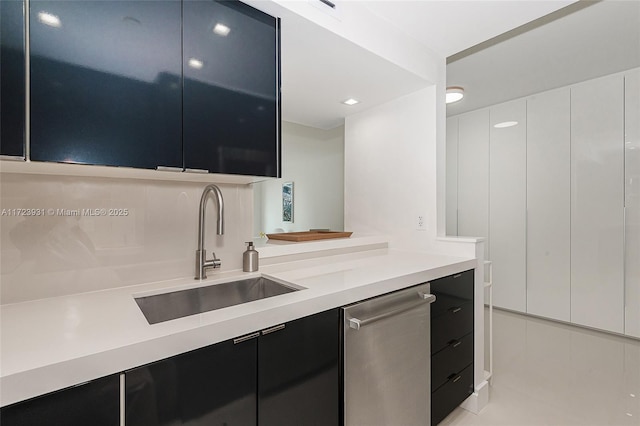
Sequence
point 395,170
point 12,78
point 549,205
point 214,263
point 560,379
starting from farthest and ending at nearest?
point 549,205 → point 395,170 → point 560,379 → point 214,263 → point 12,78

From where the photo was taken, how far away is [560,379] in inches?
89.6

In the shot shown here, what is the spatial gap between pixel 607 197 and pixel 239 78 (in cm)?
364

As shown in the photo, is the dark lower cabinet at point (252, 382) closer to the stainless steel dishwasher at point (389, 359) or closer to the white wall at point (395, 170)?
the stainless steel dishwasher at point (389, 359)

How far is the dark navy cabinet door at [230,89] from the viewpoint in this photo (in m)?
1.18

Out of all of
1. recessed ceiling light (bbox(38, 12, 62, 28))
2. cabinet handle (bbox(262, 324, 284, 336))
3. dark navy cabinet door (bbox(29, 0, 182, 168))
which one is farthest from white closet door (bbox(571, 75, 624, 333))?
recessed ceiling light (bbox(38, 12, 62, 28))

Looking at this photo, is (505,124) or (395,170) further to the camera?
(505,124)

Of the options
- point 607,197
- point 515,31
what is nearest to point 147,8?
point 515,31

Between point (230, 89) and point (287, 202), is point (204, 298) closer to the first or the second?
point (230, 89)

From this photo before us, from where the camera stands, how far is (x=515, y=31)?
2.24 meters

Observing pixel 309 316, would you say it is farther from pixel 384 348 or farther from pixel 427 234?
pixel 427 234

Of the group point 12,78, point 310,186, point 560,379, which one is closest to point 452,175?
point 310,186

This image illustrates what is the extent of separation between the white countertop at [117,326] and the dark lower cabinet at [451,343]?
34cm

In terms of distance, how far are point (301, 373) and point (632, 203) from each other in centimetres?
355

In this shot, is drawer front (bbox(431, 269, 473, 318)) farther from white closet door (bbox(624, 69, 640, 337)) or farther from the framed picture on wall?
the framed picture on wall
